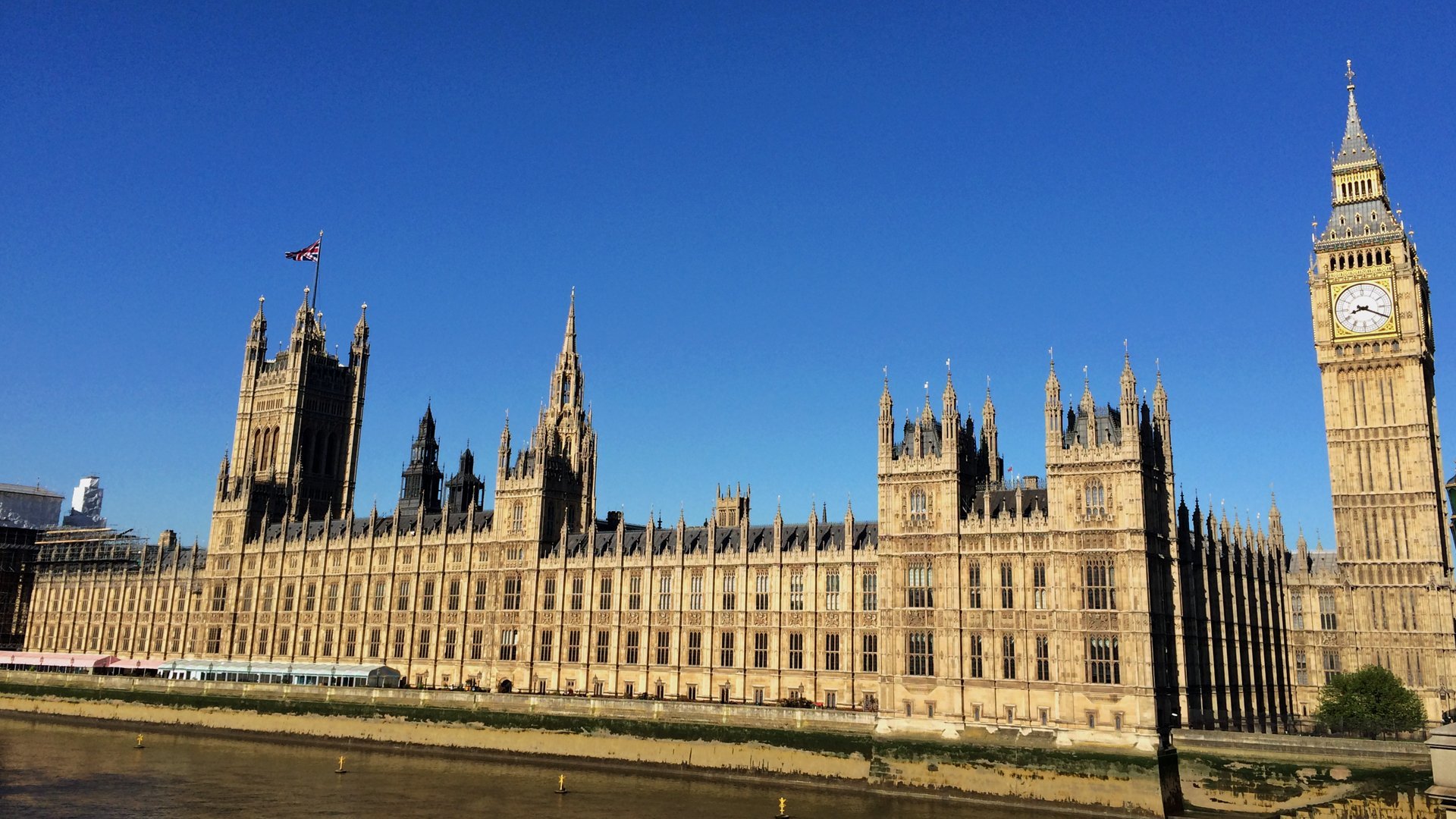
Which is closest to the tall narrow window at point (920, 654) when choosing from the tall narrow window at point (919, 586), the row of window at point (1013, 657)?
the row of window at point (1013, 657)

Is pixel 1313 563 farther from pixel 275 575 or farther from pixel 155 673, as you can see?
pixel 155 673

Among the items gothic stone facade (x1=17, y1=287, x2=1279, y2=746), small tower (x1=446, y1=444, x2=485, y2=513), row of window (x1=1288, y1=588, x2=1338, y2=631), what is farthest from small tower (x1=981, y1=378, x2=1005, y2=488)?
small tower (x1=446, y1=444, x2=485, y2=513)

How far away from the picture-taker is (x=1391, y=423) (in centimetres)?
9938

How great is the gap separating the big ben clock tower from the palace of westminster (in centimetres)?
22

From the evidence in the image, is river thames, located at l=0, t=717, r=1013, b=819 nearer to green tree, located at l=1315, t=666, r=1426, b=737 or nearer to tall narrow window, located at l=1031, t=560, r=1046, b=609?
tall narrow window, located at l=1031, t=560, r=1046, b=609

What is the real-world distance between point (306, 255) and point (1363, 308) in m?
117

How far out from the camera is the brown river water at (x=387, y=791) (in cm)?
6519

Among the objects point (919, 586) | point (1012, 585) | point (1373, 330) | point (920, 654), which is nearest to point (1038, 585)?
point (1012, 585)

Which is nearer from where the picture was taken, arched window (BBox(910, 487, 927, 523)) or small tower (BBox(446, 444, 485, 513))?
arched window (BBox(910, 487, 927, 523))

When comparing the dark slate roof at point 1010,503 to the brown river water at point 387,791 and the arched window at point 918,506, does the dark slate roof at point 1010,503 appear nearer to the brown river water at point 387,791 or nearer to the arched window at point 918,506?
the arched window at point 918,506

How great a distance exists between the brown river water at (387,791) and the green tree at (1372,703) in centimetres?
2083

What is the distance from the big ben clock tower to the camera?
94750mm

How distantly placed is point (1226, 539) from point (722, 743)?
141 feet

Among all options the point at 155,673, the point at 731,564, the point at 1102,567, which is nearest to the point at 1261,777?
the point at 1102,567
